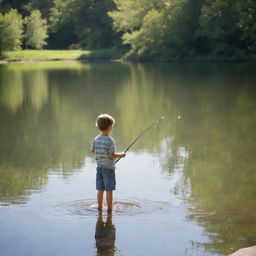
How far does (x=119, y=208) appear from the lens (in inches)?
323

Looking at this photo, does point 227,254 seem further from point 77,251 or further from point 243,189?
point 243,189

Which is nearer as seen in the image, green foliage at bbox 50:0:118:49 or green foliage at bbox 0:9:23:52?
green foliage at bbox 0:9:23:52

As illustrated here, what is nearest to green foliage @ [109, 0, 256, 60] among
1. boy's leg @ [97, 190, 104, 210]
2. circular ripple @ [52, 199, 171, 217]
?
circular ripple @ [52, 199, 171, 217]

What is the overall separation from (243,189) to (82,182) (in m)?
2.44

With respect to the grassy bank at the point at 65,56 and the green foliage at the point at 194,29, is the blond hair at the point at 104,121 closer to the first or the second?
the green foliage at the point at 194,29

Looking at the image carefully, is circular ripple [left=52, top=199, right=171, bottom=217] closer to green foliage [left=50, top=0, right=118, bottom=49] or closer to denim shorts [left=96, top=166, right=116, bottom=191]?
denim shorts [left=96, top=166, right=116, bottom=191]

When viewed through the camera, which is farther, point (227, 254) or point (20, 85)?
point (20, 85)

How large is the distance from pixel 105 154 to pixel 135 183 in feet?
6.40

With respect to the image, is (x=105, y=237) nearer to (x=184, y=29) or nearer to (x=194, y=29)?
(x=184, y=29)

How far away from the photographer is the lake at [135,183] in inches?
274

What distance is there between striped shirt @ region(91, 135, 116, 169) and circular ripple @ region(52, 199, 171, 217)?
2.11 ft

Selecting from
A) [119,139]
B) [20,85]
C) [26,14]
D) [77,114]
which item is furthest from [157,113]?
[26,14]

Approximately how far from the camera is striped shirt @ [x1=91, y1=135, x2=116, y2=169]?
775 cm

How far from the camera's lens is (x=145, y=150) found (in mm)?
12398
